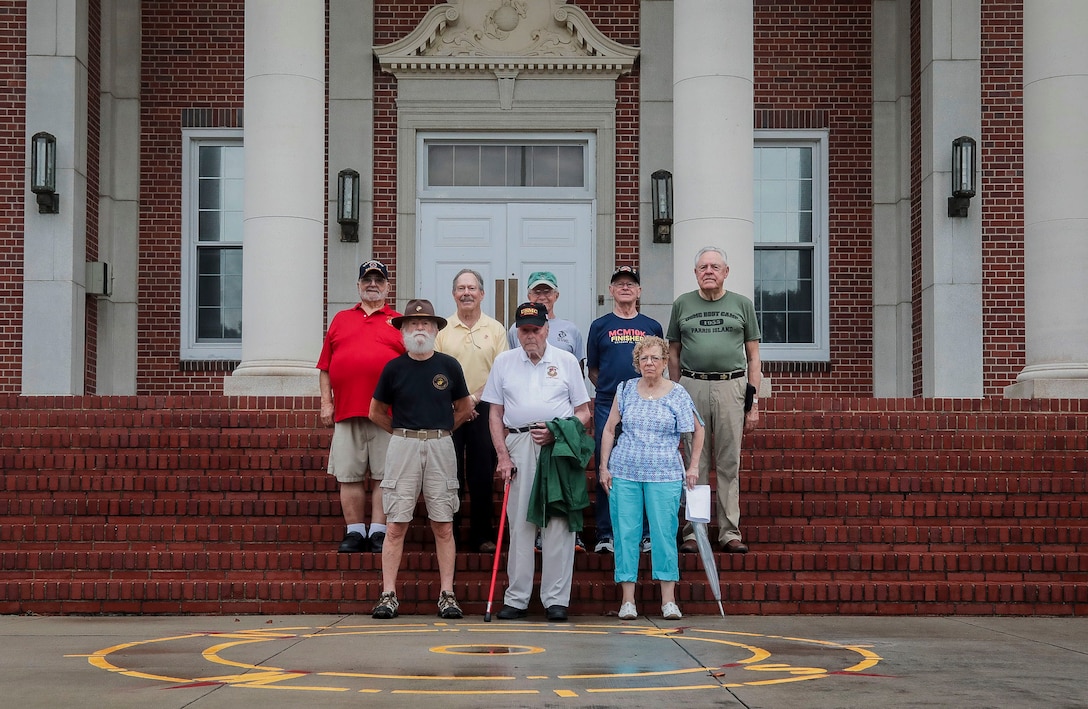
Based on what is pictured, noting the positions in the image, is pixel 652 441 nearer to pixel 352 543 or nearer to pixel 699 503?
pixel 699 503

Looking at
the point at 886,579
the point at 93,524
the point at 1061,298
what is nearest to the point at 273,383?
the point at 93,524

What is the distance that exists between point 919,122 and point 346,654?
453 inches

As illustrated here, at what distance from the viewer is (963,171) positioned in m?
15.5

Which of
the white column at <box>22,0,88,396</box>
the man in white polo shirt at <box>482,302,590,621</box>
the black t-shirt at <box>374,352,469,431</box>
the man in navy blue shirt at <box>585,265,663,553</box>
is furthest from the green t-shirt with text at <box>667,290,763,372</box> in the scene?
the white column at <box>22,0,88,396</box>

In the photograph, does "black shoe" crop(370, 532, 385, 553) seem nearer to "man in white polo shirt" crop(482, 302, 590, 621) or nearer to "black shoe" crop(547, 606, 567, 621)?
"man in white polo shirt" crop(482, 302, 590, 621)

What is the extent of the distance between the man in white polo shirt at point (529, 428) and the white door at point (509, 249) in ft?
24.3

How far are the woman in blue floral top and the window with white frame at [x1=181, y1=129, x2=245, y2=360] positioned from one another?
28.4 ft

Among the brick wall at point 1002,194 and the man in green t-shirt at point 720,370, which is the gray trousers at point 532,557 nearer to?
the man in green t-shirt at point 720,370

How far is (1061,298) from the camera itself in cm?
1307

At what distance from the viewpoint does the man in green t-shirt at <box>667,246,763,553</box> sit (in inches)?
388

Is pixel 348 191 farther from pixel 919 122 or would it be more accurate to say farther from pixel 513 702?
pixel 513 702

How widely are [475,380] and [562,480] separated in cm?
151

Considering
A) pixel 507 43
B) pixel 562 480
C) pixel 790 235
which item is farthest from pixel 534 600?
pixel 507 43

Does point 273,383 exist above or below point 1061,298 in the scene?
below
